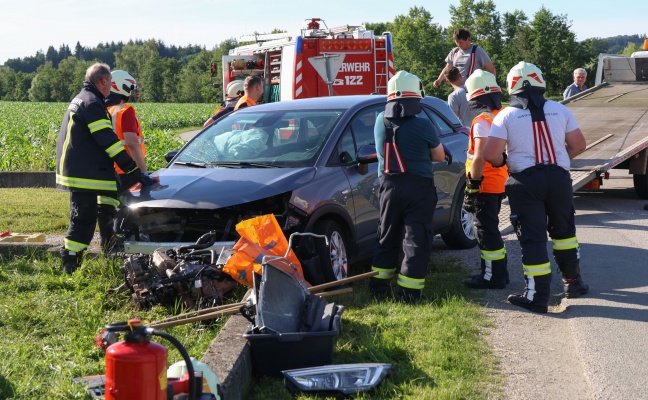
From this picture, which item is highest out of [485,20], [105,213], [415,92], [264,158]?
[485,20]

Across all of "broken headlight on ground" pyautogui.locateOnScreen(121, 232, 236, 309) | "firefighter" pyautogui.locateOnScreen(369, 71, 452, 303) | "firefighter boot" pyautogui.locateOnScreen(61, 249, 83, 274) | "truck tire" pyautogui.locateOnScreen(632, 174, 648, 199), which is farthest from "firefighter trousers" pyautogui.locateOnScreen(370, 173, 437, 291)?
"truck tire" pyautogui.locateOnScreen(632, 174, 648, 199)

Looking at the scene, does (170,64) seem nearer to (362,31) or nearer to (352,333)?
(362,31)

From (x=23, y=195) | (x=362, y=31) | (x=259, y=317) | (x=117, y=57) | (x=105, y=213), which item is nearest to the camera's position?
(x=259, y=317)

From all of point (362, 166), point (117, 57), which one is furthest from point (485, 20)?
point (362, 166)

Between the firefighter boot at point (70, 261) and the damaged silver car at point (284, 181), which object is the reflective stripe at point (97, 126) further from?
the firefighter boot at point (70, 261)

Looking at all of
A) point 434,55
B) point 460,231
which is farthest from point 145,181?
point 434,55

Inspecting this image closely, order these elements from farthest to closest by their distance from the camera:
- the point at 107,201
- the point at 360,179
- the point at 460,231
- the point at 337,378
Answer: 1. the point at 460,231
2. the point at 107,201
3. the point at 360,179
4. the point at 337,378

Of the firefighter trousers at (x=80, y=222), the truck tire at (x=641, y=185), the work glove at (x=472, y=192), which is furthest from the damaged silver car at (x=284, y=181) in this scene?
the truck tire at (x=641, y=185)

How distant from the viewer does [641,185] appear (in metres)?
12.4

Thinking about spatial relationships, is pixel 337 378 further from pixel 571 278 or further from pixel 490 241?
pixel 490 241

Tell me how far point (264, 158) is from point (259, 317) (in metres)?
2.73

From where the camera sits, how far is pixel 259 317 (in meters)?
4.96

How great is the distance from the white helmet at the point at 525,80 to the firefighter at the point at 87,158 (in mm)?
3310

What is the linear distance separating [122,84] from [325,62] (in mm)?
8878
